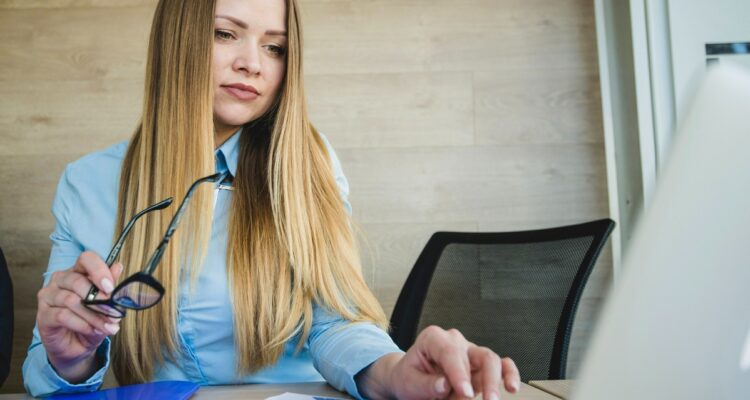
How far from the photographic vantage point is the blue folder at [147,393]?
824 mm

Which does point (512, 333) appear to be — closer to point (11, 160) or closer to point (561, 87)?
point (561, 87)

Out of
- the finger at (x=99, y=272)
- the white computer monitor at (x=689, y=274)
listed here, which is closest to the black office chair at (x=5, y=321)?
the finger at (x=99, y=272)

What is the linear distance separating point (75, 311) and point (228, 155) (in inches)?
21.5

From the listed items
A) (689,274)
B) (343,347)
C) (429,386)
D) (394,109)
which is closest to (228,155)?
(343,347)

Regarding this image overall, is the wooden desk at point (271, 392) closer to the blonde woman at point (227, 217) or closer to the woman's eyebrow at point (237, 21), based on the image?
the blonde woman at point (227, 217)

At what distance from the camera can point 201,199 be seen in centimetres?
115

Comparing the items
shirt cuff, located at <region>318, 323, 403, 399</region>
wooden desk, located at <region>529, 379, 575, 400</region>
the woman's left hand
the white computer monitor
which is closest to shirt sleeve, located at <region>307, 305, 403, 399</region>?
shirt cuff, located at <region>318, 323, 403, 399</region>

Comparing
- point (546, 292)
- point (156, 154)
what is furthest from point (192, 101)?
point (546, 292)

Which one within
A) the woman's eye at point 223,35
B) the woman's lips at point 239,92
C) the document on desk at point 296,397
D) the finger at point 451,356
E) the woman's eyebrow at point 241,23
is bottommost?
the document on desk at point 296,397

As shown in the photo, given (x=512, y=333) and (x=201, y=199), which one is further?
(x=512, y=333)

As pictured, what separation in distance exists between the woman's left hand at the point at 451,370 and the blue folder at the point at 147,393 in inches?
11.5

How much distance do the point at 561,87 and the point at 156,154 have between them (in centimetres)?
142

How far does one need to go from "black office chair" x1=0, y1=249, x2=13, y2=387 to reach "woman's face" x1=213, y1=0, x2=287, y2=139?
1.00 metres

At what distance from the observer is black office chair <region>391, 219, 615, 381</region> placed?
138cm
